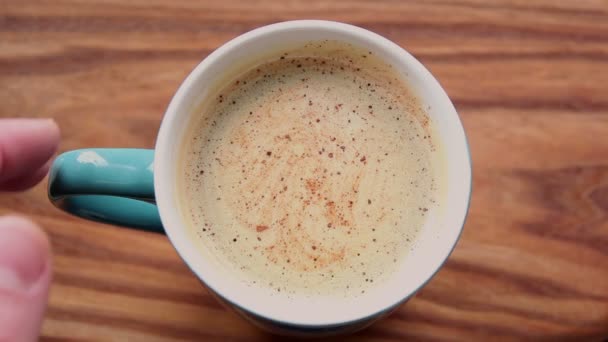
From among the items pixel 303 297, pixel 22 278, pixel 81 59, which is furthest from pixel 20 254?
pixel 81 59

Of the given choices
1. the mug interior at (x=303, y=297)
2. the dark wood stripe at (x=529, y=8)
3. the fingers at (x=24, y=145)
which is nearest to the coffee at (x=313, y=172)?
the mug interior at (x=303, y=297)

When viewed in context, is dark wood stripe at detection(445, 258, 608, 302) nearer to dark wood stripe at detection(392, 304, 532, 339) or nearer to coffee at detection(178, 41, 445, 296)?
dark wood stripe at detection(392, 304, 532, 339)

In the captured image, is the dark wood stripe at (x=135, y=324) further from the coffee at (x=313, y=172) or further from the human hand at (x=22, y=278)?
the human hand at (x=22, y=278)

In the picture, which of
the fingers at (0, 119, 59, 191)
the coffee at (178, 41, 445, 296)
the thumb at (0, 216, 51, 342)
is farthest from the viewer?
the coffee at (178, 41, 445, 296)

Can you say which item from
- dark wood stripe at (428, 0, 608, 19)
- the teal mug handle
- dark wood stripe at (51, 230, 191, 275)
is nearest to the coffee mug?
the teal mug handle

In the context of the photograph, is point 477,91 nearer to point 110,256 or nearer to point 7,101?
point 110,256

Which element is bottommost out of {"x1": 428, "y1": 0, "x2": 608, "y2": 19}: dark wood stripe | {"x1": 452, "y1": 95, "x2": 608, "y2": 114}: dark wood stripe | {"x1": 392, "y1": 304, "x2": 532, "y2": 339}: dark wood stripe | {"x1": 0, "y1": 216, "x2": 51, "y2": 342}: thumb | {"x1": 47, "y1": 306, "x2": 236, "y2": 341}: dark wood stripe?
{"x1": 47, "y1": 306, "x2": 236, "y2": 341}: dark wood stripe
